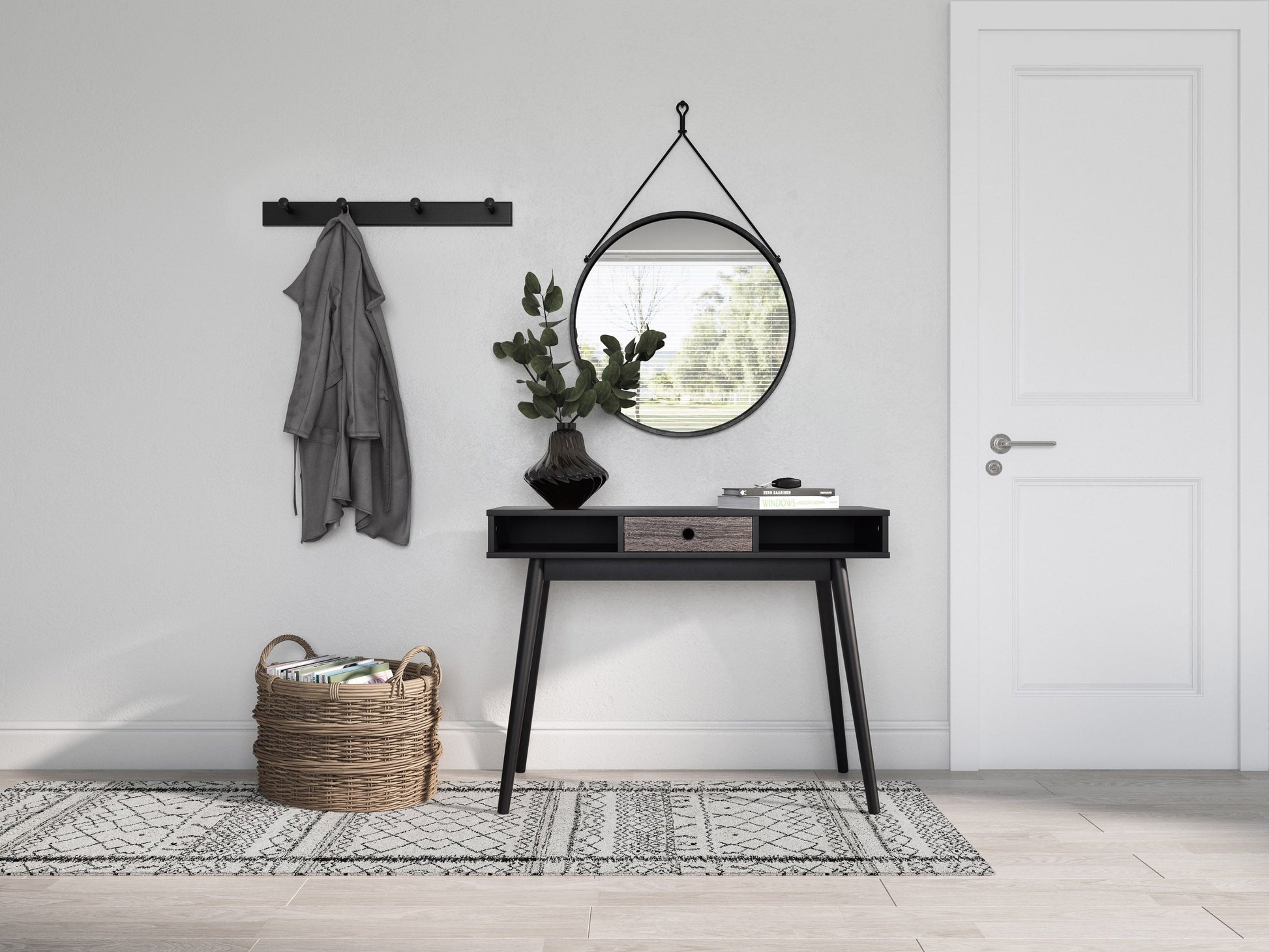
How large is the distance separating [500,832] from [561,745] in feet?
1.76

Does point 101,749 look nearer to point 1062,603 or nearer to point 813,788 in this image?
point 813,788

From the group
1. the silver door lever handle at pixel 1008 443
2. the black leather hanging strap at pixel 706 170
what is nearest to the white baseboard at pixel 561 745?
the silver door lever handle at pixel 1008 443

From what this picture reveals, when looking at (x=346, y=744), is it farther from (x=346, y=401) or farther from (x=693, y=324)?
(x=693, y=324)

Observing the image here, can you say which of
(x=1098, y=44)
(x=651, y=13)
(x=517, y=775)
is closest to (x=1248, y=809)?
(x=517, y=775)

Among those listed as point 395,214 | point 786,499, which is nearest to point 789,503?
point 786,499

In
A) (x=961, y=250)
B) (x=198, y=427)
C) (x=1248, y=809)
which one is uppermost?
(x=961, y=250)

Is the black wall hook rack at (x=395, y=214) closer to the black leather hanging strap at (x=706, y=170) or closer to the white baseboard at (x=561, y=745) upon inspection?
the black leather hanging strap at (x=706, y=170)

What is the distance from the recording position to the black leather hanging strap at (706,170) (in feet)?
8.86

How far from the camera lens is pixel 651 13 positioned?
271 cm

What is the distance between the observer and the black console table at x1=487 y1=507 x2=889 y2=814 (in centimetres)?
233

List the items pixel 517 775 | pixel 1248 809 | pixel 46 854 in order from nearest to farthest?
pixel 46 854 → pixel 1248 809 → pixel 517 775

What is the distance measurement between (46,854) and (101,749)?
720mm

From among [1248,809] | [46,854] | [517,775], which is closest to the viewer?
[46,854]

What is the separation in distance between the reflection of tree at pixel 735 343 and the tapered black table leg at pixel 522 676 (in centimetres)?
73
